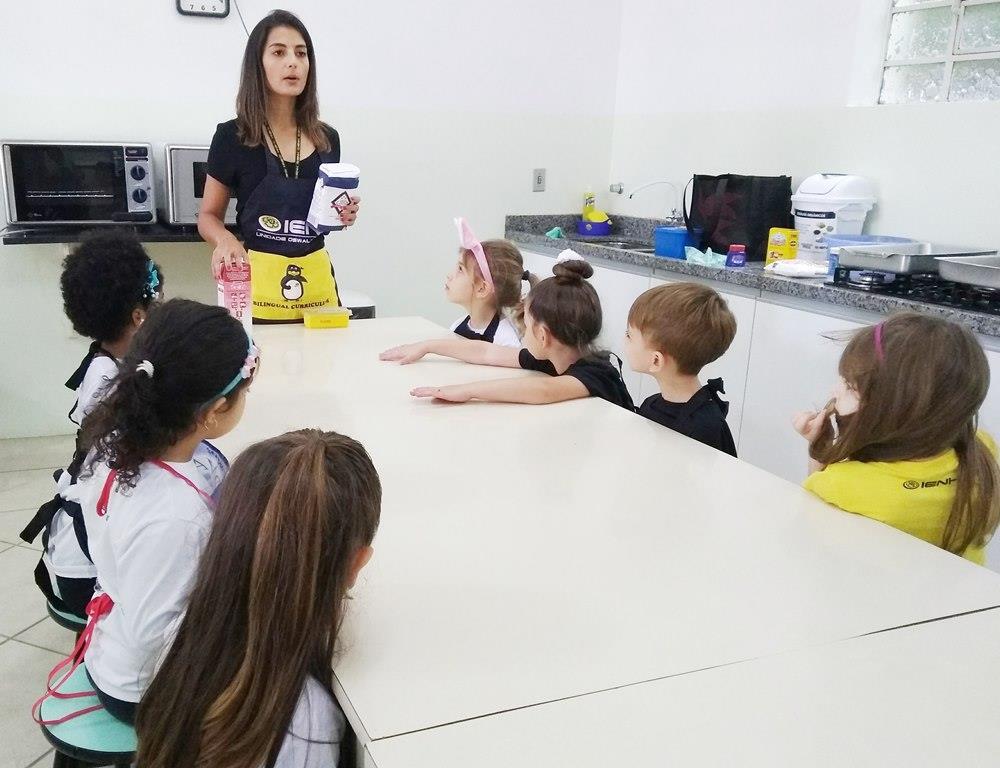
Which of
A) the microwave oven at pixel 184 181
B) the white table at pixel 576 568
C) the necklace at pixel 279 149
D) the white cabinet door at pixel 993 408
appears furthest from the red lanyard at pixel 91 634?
the microwave oven at pixel 184 181

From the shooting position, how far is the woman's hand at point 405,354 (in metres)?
2.05

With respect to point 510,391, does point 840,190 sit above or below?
above

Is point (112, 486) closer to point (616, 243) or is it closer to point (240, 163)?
point (240, 163)

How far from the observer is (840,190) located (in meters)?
2.91

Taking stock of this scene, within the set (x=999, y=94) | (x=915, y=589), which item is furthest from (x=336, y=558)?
(x=999, y=94)

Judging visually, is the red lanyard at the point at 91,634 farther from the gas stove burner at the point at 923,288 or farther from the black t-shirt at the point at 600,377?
the gas stove burner at the point at 923,288

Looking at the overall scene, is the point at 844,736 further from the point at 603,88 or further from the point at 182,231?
the point at 603,88

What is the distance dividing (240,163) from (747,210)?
187cm

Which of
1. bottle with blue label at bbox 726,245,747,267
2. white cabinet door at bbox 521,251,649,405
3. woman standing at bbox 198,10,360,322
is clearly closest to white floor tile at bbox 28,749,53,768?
woman standing at bbox 198,10,360,322

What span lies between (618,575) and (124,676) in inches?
24.9

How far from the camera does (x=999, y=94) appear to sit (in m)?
2.72

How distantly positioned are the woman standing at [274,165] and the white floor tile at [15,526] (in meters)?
1.03

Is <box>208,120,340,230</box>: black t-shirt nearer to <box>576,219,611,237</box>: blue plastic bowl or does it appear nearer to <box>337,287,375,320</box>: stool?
<box>337,287,375,320</box>: stool

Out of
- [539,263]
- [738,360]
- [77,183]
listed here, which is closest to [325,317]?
[77,183]
